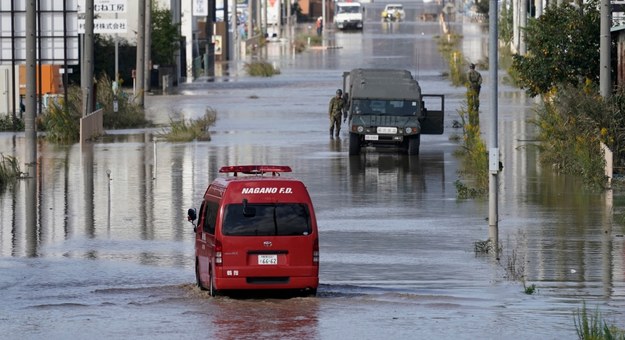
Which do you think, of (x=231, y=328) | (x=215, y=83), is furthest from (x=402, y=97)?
(x=215, y=83)

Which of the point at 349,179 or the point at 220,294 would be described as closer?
the point at 220,294

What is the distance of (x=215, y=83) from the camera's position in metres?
76.8

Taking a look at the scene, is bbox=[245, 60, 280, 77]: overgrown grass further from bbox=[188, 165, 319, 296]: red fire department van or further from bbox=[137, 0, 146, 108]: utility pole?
bbox=[188, 165, 319, 296]: red fire department van

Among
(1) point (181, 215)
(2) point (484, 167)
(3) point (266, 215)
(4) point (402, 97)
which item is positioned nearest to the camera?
(3) point (266, 215)

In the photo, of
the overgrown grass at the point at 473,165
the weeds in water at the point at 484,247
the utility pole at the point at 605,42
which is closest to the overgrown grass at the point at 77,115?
the overgrown grass at the point at 473,165

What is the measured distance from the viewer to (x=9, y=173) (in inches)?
1347

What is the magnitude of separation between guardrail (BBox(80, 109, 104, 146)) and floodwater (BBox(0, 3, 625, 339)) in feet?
2.18

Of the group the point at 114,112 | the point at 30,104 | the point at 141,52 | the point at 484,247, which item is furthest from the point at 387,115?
the point at 141,52

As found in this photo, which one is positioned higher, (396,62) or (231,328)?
(396,62)

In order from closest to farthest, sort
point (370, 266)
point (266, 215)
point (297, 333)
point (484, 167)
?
point (297, 333), point (266, 215), point (370, 266), point (484, 167)

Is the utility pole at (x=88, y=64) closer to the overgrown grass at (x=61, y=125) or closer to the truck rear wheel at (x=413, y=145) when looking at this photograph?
the overgrown grass at (x=61, y=125)

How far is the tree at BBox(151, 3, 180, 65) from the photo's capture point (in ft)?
238

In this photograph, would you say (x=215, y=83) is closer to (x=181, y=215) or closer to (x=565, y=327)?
(x=181, y=215)

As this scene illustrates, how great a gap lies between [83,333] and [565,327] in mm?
5176
